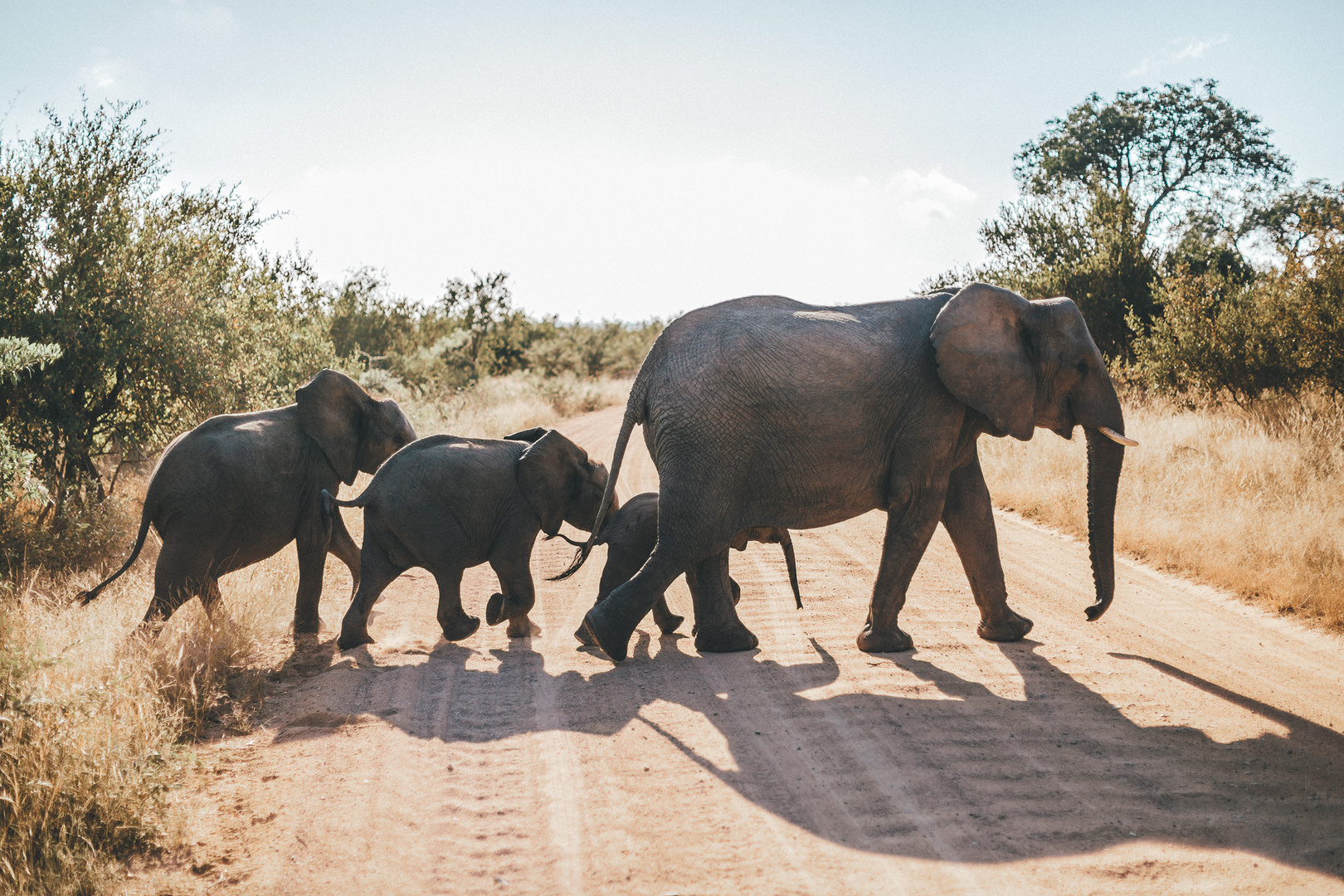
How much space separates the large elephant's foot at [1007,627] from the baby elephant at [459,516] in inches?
132

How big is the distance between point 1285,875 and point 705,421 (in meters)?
3.65

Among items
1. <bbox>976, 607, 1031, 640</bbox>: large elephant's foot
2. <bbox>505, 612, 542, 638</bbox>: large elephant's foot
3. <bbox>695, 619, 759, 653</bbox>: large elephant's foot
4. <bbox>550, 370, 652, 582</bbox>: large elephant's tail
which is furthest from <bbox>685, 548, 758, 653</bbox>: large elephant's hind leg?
<bbox>976, 607, 1031, 640</bbox>: large elephant's foot

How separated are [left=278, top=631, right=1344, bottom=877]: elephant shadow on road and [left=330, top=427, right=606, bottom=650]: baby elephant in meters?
0.47

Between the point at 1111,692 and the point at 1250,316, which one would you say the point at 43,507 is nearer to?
the point at 1111,692

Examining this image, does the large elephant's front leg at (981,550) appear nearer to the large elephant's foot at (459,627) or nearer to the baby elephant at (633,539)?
the baby elephant at (633,539)

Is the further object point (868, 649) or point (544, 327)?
point (544, 327)

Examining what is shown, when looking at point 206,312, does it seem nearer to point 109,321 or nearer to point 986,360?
point 109,321

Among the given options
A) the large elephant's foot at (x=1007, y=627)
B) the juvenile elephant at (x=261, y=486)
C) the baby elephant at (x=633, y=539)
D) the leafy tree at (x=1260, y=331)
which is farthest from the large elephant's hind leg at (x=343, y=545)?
the leafy tree at (x=1260, y=331)

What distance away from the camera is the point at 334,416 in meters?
6.80

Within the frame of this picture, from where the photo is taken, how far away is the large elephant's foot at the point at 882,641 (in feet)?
20.1

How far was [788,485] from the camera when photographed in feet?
19.2

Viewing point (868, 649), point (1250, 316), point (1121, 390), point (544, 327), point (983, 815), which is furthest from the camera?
point (544, 327)

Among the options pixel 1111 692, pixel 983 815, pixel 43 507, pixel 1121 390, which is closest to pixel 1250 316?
pixel 1121 390

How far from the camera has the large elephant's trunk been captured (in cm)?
612
